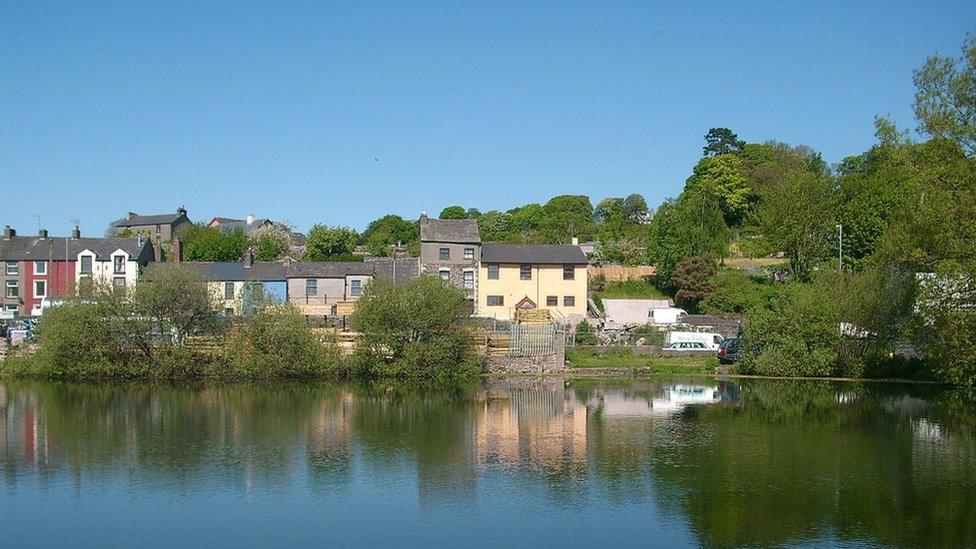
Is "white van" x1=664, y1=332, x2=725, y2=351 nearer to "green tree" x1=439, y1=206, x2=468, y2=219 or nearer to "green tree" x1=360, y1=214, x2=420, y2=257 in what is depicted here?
"green tree" x1=360, y1=214, x2=420, y2=257

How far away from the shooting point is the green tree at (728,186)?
8469 cm

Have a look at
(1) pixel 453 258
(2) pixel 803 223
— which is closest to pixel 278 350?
(1) pixel 453 258

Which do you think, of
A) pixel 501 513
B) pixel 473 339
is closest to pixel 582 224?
pixel 473 339

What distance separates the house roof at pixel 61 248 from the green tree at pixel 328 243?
58.9ft

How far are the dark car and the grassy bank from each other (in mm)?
458

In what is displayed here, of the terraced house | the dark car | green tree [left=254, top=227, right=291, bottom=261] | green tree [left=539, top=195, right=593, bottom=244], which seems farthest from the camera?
green tree [left=539, top=195, right=593, bottom=244]

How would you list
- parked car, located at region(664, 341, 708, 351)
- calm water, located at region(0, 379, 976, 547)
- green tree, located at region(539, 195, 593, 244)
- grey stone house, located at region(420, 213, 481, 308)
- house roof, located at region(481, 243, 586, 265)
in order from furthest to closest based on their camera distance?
green tree, located at region(539, 195, 593, 244), grey stone house, located at region(420, 213, 481, 308), house roof, located at region(481, 243, 586, 265), parked car, located at region(664, 341, 708, 351), calm water, located at region(0, 379, 976, 547)

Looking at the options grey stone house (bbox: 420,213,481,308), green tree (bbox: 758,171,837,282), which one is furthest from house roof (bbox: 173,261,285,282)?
green tree (bbox: 758,171,837,282)

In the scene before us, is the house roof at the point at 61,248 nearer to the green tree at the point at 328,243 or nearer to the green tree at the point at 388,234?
the green tree at the point at 328,243

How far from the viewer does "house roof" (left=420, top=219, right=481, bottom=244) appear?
199ft

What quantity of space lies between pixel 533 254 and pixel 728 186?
32218 millimetres

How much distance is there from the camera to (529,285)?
60.4m

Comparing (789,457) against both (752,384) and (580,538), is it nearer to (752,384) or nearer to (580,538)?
(580,538)

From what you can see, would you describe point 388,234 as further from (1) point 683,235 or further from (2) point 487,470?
(2) point 487,470
